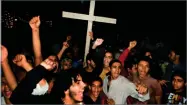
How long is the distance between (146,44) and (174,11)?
5.35ft

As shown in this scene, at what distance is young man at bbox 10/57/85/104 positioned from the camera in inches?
125

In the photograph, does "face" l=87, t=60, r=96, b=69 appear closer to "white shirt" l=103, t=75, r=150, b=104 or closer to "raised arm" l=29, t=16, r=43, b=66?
"white shirt" l=103, t=75, r=150, b=104

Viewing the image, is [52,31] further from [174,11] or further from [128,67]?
[128,67]

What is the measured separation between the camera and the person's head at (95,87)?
192 inches

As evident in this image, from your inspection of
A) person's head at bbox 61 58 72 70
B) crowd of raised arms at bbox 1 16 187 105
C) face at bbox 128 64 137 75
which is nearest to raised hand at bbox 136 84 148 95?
crowd of raised arms at bbox 1 16 187 105

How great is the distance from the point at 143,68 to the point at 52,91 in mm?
2018

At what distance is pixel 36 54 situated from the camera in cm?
413

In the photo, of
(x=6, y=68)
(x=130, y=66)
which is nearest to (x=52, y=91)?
(x=6, y=68)

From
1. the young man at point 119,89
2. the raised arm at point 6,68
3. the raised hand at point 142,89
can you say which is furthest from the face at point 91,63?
the raised arm at point 6,68

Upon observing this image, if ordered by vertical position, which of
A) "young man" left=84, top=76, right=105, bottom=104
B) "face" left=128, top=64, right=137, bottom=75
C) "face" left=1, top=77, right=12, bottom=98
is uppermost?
"face" left=128, top=64, right=137, bottom=75

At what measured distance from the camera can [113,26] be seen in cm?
1256

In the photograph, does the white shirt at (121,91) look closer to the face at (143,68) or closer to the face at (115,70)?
the face at (115,70)

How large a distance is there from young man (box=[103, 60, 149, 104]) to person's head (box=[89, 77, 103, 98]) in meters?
0.19

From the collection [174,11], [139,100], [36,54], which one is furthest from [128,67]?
[174,11]
